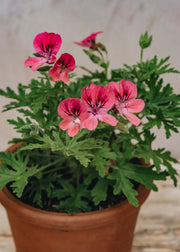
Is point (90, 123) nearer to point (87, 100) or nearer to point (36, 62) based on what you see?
point (87, 100)

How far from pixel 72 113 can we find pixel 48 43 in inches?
6.1

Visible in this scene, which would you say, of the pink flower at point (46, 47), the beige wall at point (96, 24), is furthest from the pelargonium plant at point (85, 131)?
the beige wall at point (96, 24)

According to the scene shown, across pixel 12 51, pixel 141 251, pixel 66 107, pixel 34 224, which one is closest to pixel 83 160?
pixel 66 107

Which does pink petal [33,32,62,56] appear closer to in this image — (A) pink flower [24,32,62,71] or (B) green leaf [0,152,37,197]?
(A) pink flower [24,32,62,71]

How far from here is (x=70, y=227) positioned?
849 millimetres

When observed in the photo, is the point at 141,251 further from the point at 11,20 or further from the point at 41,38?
the point at 11,20

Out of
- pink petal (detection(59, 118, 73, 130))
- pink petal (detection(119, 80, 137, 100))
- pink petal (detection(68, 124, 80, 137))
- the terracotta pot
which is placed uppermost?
pink petal (detection(119, 80, 137, 100))

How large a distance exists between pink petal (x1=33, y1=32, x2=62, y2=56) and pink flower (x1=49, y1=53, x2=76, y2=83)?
24 mm

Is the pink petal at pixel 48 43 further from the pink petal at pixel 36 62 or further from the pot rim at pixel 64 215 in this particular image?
the pot rim at pixel 64 215

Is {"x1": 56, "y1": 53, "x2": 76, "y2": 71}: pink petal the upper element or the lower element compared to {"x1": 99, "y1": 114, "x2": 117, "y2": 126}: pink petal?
upper

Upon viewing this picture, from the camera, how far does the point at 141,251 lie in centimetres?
115

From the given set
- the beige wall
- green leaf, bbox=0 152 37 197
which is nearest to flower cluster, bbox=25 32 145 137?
green leaf, bbox=0 152 37 197

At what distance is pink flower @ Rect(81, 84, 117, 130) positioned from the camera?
2.22ft

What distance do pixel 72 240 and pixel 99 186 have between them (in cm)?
Result: 15
